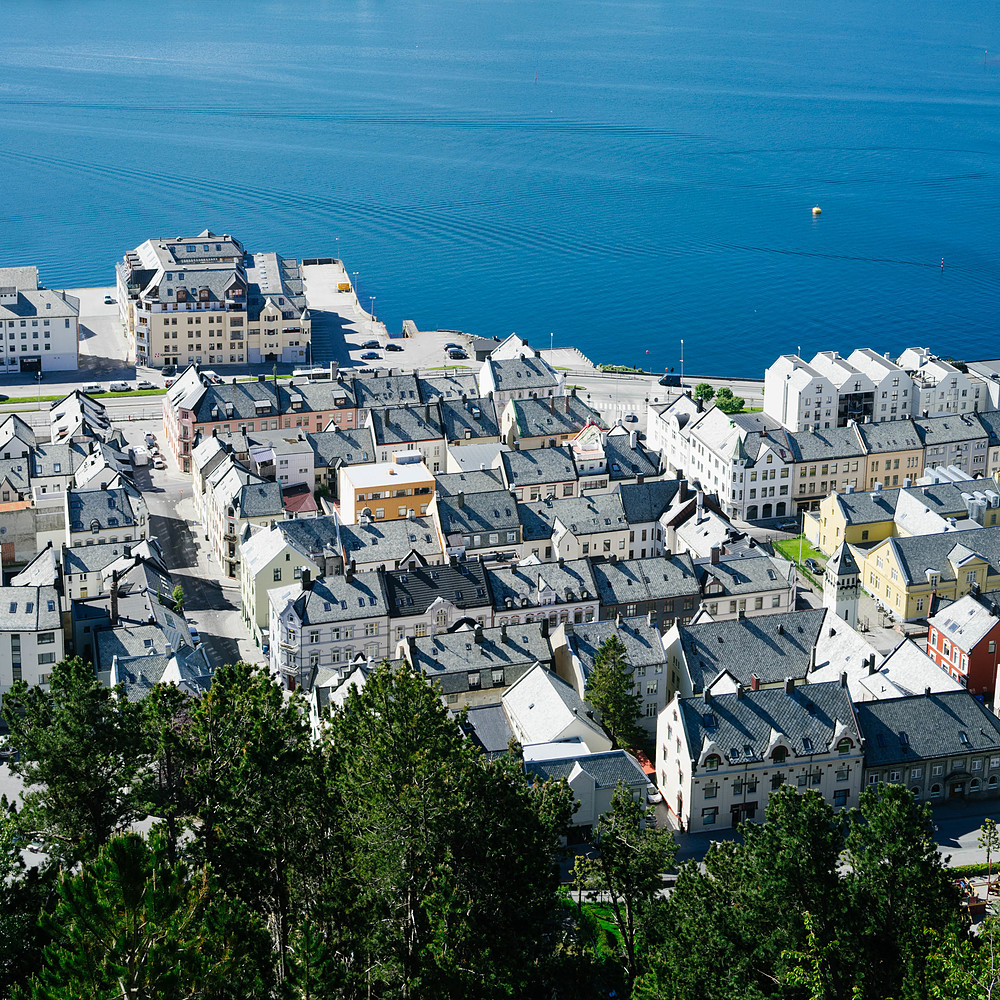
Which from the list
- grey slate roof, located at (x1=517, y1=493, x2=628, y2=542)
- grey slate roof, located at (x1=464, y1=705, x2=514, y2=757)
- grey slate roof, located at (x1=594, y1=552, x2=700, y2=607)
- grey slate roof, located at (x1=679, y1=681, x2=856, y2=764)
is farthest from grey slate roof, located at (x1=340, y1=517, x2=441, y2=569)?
grey slate roof, located at (x1=679, y1=681, x2=856, y2=764)

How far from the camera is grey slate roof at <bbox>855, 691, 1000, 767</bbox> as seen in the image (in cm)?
8081

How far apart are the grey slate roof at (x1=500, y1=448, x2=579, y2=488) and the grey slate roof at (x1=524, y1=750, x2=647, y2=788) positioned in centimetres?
4376

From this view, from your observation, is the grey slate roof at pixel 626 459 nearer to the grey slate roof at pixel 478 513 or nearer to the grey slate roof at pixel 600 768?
the grey slate roof at pixel 478 513

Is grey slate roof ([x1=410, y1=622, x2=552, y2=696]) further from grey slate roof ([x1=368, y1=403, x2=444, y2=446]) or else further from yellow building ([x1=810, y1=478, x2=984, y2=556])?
grey slate roof ([x1=368, y1=403, x2=444, y2=446])

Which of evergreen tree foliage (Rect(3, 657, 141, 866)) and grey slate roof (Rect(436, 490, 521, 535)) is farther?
grey slate roof (Rect(436, 490, 521, 535))

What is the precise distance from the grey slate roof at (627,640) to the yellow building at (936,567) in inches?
966

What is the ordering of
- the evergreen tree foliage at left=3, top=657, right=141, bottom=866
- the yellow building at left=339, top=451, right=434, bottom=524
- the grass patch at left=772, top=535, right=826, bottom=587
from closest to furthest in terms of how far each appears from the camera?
1. the evergreen tree foliage at left=3, top=657, right=141, bottom=866
2. the yellow building at left=339, top=451, right=434, bottom=524
3. the grass patch at left=772, top=535, right=826, bottom=587

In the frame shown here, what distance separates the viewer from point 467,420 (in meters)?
134

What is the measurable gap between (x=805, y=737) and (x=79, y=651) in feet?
155

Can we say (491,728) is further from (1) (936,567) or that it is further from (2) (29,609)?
(1) (936,567)

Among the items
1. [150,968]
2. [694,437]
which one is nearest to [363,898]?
[150,968]

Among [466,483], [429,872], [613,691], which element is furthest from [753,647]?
[429,872]

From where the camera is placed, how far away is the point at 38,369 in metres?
164

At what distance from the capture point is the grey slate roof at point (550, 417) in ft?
437
